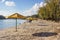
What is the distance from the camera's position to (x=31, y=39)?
13555 mm

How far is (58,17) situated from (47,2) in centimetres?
580

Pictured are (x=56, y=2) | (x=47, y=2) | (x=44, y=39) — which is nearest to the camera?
(x=44, y=39)

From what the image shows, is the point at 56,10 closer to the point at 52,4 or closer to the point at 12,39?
the point at 52,4

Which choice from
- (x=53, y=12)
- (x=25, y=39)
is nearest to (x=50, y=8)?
(x=53, y=12)

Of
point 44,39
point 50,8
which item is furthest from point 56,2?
point 44,39

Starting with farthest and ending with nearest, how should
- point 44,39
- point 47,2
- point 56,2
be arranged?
1. point 47,2
2. point 56,2
3. point 44,39

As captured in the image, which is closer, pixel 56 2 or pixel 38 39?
pixel 38 39

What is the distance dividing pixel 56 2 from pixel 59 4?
3.44 ft

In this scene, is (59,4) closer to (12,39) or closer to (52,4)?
(52,4)

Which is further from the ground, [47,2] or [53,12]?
[47,2]

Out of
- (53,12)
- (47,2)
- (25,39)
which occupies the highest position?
(47,2)

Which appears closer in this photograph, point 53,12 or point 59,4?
point 59,4

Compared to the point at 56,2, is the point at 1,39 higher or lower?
lower

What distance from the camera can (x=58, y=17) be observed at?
50.6 metres
